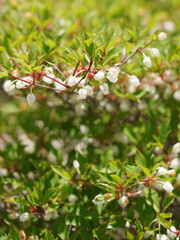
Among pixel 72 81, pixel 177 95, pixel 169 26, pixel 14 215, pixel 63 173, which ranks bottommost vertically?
pixel 14 215

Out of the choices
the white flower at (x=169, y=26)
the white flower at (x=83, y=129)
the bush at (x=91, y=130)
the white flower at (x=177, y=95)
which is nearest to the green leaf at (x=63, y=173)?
the bush at (x=91, y=130)

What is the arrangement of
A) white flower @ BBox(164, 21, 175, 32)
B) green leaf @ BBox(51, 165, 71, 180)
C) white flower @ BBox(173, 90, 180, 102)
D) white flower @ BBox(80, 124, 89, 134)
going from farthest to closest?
1. white flower @ BBox(164, 21, 175, 32)
2. white flower @ BBox(80, 124, 89, 134)
3. white flower @ BBox(173, 90, 180, 102)
4. green leaf @ BBox(51, 165, 71, 180)

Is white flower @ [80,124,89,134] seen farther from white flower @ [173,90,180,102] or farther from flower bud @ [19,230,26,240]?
flower bud @ [19,230,26,240]

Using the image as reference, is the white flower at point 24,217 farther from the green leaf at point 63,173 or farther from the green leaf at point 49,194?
the green leaf at point 63,173

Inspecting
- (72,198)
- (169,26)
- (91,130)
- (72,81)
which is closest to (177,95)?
(91,130)

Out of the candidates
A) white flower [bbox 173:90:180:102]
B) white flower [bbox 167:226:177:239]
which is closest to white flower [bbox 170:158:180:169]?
white flower [bbox 167:226:177:239]

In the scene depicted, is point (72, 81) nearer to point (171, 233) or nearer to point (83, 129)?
point (83, 129)

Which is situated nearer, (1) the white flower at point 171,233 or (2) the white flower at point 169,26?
(1) the white flower at point 171,233

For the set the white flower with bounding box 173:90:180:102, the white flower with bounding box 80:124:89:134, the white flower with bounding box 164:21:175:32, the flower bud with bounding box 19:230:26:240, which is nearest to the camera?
the flower bud with bounding box 19:230:26:240

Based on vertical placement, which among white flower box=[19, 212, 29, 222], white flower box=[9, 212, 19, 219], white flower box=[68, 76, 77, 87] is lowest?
white flower box=[9, 212, 19, 219]

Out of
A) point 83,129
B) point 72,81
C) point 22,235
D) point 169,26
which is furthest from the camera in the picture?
point 169,26

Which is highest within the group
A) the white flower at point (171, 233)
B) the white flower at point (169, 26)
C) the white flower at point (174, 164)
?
the white flower at point (169, 26)

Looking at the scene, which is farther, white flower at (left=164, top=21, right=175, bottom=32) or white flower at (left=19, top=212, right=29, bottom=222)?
white flower at (left=164, top=21, right=175, bottom=32)
